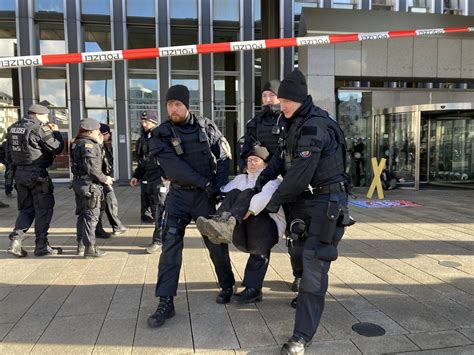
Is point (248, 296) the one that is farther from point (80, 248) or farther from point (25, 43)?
point (25, 43)

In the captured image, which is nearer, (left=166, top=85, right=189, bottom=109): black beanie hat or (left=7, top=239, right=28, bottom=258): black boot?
(left=166, top=85, right=189, bottom=109): black beanie hat

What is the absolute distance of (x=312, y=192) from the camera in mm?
2764

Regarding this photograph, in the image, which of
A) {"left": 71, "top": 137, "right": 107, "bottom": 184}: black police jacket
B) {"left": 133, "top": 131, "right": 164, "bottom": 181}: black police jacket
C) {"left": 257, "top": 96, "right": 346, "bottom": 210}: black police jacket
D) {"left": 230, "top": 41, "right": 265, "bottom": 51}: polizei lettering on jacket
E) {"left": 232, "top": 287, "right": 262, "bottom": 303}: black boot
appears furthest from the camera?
{"left": 230, "top": 41, "right": 265, "bottom": 51}: polizei lettering on jacket

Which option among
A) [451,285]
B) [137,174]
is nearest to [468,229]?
[451,285]

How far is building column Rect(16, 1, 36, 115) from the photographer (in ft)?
44.4

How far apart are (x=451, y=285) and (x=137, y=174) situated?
440cm

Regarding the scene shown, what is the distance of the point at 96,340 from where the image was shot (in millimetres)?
2930

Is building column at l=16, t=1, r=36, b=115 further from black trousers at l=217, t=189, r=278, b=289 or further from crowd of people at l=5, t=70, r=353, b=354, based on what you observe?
black trousers at l=217, t=189, r=278, b=289

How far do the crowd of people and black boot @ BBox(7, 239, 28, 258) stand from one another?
731 millimetres

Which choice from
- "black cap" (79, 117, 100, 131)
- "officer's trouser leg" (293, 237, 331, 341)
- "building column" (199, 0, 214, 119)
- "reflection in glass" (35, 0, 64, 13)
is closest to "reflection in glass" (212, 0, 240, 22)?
"building column" (199, 0, 214, 119)

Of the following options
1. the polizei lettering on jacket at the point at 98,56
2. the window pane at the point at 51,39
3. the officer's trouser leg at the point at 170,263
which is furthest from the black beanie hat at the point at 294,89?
the window pane at the point at 51,39

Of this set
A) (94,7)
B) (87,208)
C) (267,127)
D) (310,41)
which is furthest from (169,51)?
(94,7)

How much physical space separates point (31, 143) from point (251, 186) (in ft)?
9.69

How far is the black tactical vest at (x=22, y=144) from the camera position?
4719 mm
